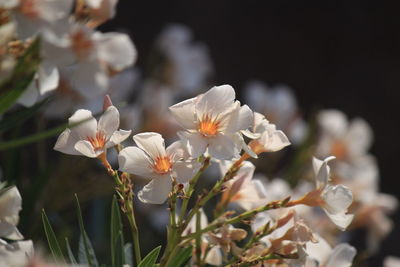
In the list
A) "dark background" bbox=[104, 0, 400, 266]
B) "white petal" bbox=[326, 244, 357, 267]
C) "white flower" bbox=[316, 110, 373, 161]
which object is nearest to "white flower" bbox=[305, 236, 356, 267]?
"white petal" bbox=[326, 244, 357, 267]

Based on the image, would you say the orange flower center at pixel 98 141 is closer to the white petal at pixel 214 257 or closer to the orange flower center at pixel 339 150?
the white petal at pixel 214 257

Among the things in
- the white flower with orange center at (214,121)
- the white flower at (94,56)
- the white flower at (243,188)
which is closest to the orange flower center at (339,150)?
the white flower at (94,56)

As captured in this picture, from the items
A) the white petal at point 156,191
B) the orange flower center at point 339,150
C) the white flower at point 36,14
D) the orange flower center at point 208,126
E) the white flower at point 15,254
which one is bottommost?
the orange flower center at point 339,150

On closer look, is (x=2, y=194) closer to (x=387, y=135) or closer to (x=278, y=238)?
(x=278, y=238)

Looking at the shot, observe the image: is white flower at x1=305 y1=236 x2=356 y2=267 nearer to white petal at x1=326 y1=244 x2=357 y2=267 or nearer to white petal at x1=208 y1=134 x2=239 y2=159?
white petal at x1=326 y1=244 x2=357 y2=267

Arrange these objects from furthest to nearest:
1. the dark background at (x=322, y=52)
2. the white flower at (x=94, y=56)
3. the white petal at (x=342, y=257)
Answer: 1. the dark background at (x=322, y=52)
2. the white flower at (x=94, y=56)
3. the white petal at (x=342, y=257)
